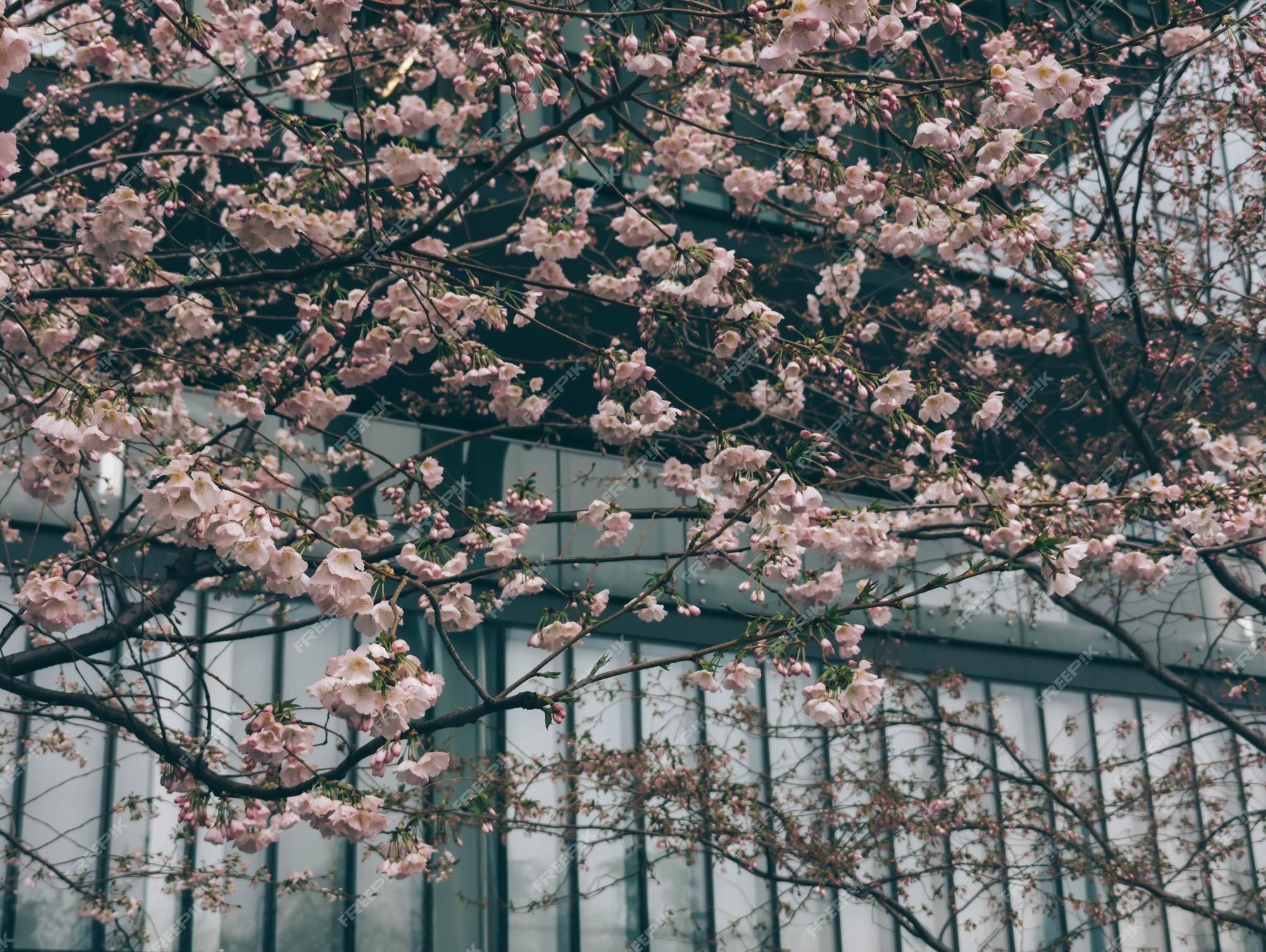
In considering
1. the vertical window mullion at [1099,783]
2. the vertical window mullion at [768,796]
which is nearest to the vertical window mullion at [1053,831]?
the vertical window mullion at [1099,783]

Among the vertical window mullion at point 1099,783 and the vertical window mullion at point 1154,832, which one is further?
the vertical window mullion at point 1099,783

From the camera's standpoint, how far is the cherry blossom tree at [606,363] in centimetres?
502

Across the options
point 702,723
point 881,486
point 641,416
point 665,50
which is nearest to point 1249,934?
point 702,723

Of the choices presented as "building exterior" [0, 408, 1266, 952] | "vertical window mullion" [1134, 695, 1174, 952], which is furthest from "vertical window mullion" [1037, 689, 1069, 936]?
"vertical window mullion" [1134, 695, 1174, 952]

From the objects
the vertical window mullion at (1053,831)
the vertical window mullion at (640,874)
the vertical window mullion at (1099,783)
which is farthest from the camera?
the vertical window mullion at (640,874)

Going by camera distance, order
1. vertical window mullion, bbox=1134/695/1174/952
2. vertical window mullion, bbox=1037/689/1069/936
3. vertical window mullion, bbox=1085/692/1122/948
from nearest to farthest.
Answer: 1. vertical window mullion, bbox=1037/689/1069/936
2. vertical window mullion, bbox=1134/695/1174/952
3. vertical window mullion, bbox=1085/692/1122/948

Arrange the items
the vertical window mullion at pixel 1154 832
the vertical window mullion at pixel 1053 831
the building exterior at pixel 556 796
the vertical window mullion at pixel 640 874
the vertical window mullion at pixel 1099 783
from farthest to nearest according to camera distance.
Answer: the vertical window mullion at pixel 640 874 → the building exterior at pixel 556 796 → the vertical window mullion at pixel 1099 783 → the vertical window mullion at pixel 1154 832 → the vertical window mullion at pixel 1053 831

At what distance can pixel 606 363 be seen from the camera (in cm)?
579

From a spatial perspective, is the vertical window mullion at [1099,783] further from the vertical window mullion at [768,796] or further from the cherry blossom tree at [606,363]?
the vertical window mullion at [768,796]

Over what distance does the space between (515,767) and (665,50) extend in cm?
779

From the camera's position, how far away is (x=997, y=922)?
638 inches

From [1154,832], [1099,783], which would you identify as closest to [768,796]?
[1154,832]

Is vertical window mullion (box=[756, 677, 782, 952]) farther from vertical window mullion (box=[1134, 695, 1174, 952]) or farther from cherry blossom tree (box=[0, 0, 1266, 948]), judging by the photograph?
vertical window mullion (box=[1134, 695, 1174, 952])

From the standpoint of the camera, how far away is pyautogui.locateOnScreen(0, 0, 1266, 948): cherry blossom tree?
5.02 meters
